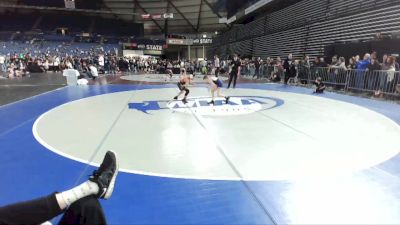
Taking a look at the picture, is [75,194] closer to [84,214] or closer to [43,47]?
[84,214]

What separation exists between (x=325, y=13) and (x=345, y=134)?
14871mm

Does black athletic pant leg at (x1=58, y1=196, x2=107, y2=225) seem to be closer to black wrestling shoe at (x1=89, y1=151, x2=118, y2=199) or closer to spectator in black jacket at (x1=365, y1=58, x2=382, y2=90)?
black wrestling shoe at (x1=89, y1=151, x2=118, y2=199)

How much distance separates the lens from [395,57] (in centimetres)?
1052

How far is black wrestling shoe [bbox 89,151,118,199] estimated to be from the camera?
7.64 ft

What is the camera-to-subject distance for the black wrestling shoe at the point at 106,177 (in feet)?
7.64

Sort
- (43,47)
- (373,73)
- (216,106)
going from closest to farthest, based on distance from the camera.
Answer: (216,106), (373,73), (43,47)

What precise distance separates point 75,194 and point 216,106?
6.54m

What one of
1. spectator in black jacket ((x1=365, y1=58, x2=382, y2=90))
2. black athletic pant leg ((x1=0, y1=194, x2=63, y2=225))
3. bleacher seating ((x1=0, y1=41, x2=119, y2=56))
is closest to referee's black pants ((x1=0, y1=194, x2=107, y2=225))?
black athletic pant leg ((x1=0, y1=194, x2=63, y2=225))

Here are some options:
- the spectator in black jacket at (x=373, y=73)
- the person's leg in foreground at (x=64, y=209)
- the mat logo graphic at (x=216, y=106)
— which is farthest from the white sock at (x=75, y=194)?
the spectator in black jacket at (x=373, y=73)

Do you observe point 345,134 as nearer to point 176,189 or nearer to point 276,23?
point 176,189

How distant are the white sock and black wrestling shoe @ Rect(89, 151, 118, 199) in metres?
0.05

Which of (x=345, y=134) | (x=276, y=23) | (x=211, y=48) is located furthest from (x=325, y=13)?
(x=211, y=48)

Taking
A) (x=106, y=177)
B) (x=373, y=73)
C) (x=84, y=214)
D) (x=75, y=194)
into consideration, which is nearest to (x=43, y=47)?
(x=373, y=73)

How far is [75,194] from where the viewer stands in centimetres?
219
